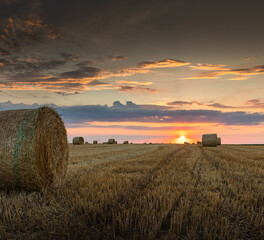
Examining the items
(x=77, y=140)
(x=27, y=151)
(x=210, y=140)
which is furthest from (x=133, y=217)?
(x=77, y=140)

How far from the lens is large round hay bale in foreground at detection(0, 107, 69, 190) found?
5.34 meters

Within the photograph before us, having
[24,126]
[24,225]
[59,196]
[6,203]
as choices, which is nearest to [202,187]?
[59,196]

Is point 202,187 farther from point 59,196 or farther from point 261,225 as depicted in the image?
point 59,196

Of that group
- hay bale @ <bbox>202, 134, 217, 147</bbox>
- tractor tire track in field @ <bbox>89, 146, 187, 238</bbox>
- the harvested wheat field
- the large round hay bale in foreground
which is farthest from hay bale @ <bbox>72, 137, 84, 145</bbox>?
the harvested wheat field

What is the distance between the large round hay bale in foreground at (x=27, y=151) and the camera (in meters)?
5.34

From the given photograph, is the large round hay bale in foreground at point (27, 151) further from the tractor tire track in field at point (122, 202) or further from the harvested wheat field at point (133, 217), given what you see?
the tractor tire track in field at point (122, 202)

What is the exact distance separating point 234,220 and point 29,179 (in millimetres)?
4652

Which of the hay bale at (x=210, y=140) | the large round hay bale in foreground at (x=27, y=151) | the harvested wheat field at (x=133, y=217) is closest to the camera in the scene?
the harvested wheat field at (x=133, y=217)

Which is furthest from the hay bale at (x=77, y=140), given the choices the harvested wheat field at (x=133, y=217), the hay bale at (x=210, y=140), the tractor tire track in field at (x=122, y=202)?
the harvested wheat field at (x=133, y=217)

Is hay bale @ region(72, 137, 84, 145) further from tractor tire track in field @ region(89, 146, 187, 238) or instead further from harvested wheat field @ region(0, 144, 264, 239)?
harvested wheat field @ region(0, 144, 264, 239)

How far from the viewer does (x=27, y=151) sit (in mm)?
5410

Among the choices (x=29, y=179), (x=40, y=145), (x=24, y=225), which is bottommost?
(x=24, y=225)

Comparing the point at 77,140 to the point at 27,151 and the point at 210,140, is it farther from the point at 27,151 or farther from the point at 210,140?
the point at 27,151

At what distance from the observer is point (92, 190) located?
491 cm
